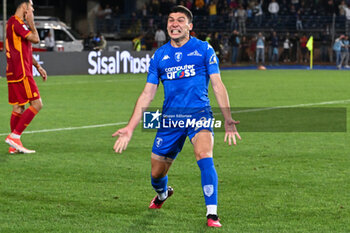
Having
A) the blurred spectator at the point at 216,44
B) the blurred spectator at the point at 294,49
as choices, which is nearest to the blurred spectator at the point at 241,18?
the blurred spectator at the point at 294,49

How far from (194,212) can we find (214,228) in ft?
2.37

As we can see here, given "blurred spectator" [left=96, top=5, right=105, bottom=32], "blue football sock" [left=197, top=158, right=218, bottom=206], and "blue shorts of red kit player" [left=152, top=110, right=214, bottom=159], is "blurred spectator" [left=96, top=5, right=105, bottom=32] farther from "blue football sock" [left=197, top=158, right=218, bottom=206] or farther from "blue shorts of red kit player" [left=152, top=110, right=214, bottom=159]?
"blue football sock" [left=197, top=158, right=218, bottom=206]

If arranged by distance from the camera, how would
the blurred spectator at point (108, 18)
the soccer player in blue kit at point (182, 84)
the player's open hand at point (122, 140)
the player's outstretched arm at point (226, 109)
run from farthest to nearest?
the blurred spectator at point (108, 18) < the soccer player in blue kit at point (182, 84) < the player's outstretched arm at point (226, 109) < the player's open hand at point (122, 140)

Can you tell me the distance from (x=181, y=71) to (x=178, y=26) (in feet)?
1.29

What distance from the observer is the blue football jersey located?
22.4 feet

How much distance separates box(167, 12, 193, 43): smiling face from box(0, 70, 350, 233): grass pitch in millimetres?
1638

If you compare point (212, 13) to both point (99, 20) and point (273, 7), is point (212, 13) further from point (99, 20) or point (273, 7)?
point (99, 20)

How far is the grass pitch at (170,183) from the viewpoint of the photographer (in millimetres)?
6891

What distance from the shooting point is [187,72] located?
6840 mm

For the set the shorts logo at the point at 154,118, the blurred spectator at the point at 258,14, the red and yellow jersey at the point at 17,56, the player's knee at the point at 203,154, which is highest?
the blurred spectator at the point at 258,14

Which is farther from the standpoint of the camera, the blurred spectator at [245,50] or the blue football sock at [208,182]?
the blurred spectator at [245,50]

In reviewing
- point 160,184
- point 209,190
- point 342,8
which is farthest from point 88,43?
point 209,190

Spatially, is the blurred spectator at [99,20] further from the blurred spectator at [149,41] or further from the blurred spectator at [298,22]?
the blurred spectator at [298,22]

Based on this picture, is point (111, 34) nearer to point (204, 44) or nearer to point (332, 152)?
point (332, 152)
